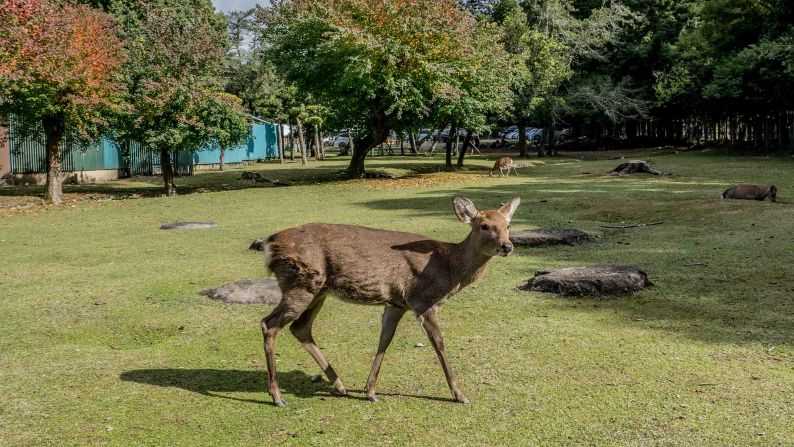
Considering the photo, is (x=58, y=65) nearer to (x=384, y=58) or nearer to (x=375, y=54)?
(x=375, y=54)

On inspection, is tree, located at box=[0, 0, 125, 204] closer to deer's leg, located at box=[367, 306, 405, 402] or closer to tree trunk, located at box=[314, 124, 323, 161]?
deer's leg, located at box=[367, 306, 405, 402]

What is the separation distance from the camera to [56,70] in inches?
767

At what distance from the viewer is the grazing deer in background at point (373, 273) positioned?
205 inches

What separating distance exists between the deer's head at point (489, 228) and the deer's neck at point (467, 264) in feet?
0.14

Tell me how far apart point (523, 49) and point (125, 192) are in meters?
20.7

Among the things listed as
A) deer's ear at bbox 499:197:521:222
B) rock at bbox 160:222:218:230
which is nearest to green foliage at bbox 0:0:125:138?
rock at bbox 160:222:218:230

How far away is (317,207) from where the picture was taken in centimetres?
1806

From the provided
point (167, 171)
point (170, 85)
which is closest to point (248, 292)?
point (170, 85)

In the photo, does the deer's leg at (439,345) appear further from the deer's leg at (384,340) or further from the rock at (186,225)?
the rock at (186,225)

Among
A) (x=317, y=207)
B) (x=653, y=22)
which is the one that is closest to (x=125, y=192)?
(x=317, y=207)

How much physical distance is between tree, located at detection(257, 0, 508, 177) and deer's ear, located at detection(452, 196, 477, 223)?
1859cm

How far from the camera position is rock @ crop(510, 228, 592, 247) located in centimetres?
1118

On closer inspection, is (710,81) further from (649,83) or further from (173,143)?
(173,143)

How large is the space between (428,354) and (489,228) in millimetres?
1455
